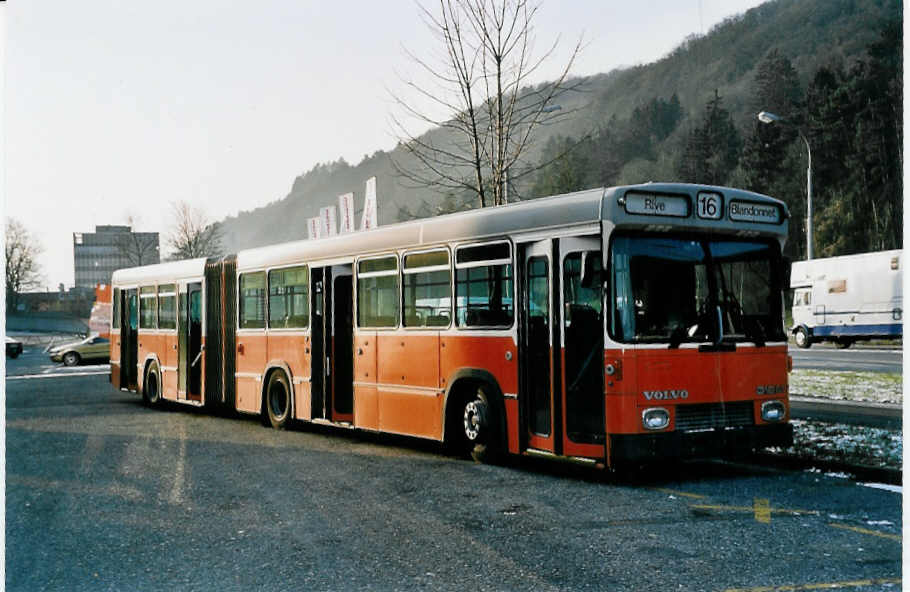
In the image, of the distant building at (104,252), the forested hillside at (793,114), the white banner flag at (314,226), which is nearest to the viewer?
the forested hillside at (793,114)

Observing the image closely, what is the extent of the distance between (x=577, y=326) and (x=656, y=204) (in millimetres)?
1332

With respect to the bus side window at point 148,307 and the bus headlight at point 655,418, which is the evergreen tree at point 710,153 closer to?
the bus side window at point 148,307

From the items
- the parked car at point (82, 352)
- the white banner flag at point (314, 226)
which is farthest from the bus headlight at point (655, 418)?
the parked car at point (82, 352)

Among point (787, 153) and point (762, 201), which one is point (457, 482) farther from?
point (787, 153)

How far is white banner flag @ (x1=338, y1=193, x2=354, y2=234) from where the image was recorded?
82.7ft

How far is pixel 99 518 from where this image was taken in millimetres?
7641

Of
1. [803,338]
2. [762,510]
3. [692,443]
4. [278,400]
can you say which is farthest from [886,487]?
[803,338]

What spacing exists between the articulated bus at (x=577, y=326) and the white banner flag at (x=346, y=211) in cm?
1272

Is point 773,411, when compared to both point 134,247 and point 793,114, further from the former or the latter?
point 793,114

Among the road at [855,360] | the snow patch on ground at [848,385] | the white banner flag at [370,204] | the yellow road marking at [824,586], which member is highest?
the white banner flag at [370,204]

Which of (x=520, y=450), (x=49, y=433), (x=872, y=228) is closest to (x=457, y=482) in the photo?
(x=520, y=450)

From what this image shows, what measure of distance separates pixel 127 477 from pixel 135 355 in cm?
1027

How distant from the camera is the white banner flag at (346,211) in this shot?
25.2 metres

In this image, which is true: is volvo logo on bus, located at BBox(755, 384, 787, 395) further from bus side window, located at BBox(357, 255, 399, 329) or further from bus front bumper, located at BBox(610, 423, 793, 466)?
bus side window, located at BBox(357, 255, 399, 329)
